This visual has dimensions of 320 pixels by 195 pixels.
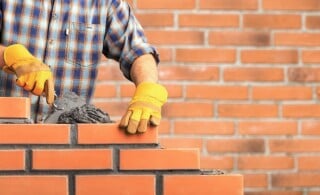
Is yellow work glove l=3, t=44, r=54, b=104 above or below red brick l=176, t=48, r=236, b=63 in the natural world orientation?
below

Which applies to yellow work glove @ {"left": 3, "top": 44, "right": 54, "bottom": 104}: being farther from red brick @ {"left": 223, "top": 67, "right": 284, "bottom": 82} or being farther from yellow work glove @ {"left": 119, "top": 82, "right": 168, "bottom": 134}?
red brick @ {"left": 223, "top": 67, "right": 284, "bottom": 82}

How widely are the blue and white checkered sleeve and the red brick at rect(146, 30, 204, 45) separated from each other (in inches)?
30.9

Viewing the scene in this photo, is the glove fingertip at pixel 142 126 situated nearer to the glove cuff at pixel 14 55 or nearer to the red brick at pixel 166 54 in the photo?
the glove cuff at pixel 14 55

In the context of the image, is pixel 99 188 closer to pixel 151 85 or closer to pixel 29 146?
pixel 29 146

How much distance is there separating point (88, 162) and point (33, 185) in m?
0.15

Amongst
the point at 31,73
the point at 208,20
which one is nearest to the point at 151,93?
the point at 31,73

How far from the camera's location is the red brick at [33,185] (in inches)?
77.4

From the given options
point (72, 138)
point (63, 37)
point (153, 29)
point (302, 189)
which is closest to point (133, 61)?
point (63, 37)

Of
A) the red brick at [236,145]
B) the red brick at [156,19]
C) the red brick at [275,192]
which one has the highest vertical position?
the red brick at [156,19]

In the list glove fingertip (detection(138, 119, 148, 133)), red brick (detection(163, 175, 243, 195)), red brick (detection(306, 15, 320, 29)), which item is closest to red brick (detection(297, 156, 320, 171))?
red brick (detection(306, 15, 320, 29))

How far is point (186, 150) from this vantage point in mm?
2018

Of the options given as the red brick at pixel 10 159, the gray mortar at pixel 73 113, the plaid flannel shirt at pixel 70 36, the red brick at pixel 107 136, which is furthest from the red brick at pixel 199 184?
the plaid flannel shirt at pixel 70 36

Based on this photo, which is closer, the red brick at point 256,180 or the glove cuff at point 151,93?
the glove cuff at point 151,93

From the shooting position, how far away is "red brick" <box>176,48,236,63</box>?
348 cm
